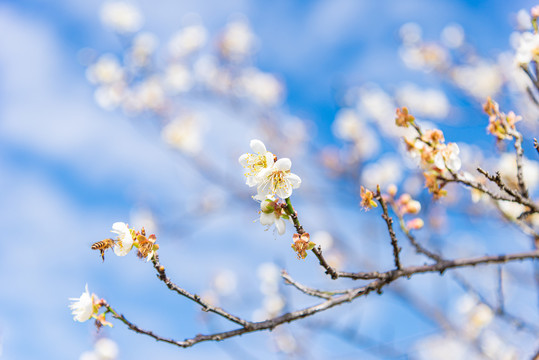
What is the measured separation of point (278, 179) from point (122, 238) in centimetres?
63

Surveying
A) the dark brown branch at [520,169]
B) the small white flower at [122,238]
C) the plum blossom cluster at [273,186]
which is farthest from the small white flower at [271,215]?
the dark brown branch at [520,169]

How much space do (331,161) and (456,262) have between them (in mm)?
4840

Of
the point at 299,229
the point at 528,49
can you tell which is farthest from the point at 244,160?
the point at 528,49

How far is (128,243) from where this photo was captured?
1.58 metres

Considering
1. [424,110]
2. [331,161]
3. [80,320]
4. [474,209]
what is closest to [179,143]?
[331,161]

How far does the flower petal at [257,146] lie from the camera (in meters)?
1.59

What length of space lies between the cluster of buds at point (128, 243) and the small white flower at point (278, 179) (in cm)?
44

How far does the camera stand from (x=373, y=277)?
1.64 meters

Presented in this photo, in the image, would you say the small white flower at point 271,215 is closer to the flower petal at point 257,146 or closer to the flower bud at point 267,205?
the flower bud at point 267,205

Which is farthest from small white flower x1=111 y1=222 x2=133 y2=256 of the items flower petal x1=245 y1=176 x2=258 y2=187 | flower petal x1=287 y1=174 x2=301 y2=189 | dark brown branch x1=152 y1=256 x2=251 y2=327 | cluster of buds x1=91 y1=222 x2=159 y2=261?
flower petal x1=287 y1=174 x2=301 y2=189

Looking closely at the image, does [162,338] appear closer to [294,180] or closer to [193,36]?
[294,180]

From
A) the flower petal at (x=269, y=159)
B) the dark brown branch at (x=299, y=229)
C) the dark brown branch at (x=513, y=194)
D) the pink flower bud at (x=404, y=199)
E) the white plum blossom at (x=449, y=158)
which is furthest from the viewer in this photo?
the pink flower bud at (x=404, y=199)

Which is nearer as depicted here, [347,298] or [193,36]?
[347,298]

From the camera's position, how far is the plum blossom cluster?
58.6 inches
